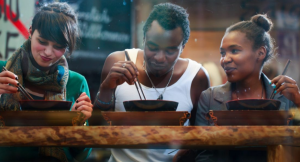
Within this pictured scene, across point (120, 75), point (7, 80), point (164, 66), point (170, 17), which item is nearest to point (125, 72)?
point (120, 75)

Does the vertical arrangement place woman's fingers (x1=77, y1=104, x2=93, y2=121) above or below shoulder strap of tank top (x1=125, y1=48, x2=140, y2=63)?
below

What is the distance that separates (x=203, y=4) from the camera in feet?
5.82

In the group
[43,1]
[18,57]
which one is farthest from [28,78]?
[43,1]

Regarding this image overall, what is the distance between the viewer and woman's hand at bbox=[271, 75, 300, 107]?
1.53m

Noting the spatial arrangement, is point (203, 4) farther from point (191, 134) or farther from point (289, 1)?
point (191, 134)

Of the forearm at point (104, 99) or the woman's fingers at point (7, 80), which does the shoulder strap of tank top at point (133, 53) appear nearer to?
the forearm at point (104, 99)

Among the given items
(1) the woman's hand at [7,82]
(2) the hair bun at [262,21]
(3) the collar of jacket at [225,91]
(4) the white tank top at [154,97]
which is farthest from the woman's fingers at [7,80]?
(2) the hair bun at [262,21]

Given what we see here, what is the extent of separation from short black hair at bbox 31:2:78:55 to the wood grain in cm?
65

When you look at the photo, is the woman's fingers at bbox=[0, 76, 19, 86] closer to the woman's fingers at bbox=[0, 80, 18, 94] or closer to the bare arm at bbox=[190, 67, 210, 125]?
the woman's fingers at bbox=[0, 80, 18, 94]

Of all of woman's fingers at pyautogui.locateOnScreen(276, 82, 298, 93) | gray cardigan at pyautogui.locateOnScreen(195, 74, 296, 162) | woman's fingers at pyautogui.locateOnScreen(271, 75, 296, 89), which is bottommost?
gray cardigan at pyautogui.locateOnScreen(195, 74, 296, 162)

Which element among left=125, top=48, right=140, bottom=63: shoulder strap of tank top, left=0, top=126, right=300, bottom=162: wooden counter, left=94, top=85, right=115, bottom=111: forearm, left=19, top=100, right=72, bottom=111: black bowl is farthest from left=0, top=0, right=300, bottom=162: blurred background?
left=0, top=126, right=300, bottom=162: wooden counter

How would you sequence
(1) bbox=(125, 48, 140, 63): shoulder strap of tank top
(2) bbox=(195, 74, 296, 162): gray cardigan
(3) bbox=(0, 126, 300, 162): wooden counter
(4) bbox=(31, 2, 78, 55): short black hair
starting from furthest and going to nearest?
(1) bbox=(125, 48, 140, 63): shoulder strap of tank top
(4) bbox=(31, 2, 78, 55): short black hair
(2) bbox=(195, 74, 296, 162): gray cardigan
(3) bbox=(0, 126, 300, 162): wooden counter

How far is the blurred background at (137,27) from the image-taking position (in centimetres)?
173

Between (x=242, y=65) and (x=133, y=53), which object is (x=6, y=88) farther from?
(x=242, y=65)
